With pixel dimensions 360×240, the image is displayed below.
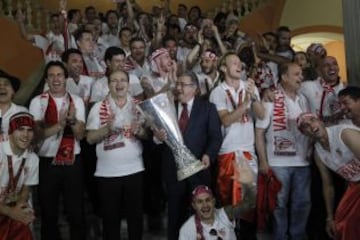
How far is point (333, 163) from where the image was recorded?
4.02m

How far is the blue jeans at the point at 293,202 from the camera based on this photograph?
14.9 feet

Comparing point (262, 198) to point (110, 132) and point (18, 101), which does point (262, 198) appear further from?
point (18, 101)

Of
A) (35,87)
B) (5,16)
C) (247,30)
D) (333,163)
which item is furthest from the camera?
(247,30)

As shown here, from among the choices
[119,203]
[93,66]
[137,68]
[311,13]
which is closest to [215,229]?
[119,203]

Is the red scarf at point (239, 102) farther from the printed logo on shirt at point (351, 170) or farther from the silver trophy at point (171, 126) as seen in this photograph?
the printed logo on shirt at point (351, 170)

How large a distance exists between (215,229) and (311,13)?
25.1 feet

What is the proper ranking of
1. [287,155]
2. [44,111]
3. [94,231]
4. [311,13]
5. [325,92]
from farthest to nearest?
[311,13] < [94,231] < [325,92] < [287,155] < [44,111]

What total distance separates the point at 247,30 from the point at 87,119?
704 centimetres

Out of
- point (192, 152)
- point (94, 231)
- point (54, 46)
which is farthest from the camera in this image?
point (54, 46)

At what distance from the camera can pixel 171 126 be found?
400cm

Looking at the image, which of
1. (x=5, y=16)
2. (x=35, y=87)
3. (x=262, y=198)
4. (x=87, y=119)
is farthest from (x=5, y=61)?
(x=262, y=198)

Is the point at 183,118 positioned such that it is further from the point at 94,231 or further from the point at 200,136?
the point at 94,231

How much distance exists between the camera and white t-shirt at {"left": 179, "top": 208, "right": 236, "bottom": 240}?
160 inches

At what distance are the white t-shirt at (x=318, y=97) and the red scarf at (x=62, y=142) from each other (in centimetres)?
191
